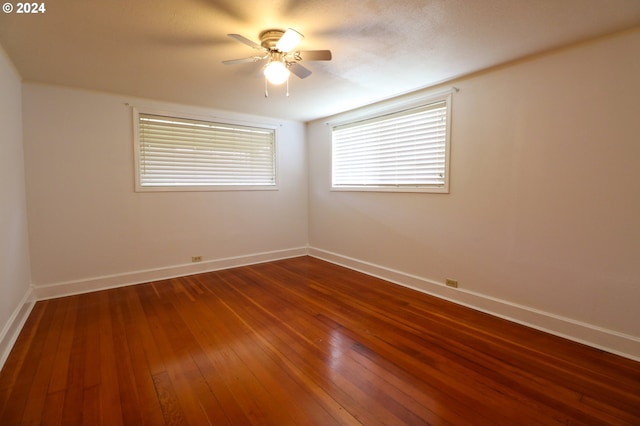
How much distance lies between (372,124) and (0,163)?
389 cm

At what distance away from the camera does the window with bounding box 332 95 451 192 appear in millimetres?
3326

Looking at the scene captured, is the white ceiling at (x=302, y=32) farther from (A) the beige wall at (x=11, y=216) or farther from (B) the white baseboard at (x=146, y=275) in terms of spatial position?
(B) the white baseboard at (x=146, y=275)

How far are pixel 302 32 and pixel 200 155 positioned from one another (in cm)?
270

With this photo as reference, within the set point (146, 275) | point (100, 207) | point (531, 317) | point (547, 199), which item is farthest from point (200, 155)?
point (531, 317)

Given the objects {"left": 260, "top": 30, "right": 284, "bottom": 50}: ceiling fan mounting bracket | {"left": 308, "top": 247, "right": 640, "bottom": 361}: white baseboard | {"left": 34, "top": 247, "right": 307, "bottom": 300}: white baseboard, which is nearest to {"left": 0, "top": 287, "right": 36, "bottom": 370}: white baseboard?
{"left": 34, "top": 247, "right": 307, "bottom": 300}: white baseboard

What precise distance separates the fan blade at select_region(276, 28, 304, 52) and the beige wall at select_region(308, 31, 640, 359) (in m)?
1.99

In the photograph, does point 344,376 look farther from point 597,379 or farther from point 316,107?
point 316,107

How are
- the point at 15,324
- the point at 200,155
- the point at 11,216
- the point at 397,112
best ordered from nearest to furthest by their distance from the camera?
the point at 15,324
the point at 11,216
the point at 397,112
the point at 200,155

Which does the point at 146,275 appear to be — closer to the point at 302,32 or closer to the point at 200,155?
the point at 200,155

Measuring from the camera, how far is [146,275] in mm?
3883

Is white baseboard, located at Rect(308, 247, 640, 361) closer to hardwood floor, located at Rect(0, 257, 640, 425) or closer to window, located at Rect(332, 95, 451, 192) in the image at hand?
hardwood floor, located at Rect(0, 257, 640, 425)

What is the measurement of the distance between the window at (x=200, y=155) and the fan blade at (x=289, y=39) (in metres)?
2.59

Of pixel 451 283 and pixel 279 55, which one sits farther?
pixel 451 283

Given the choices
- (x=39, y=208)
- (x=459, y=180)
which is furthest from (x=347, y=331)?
(x=39, y=208)
